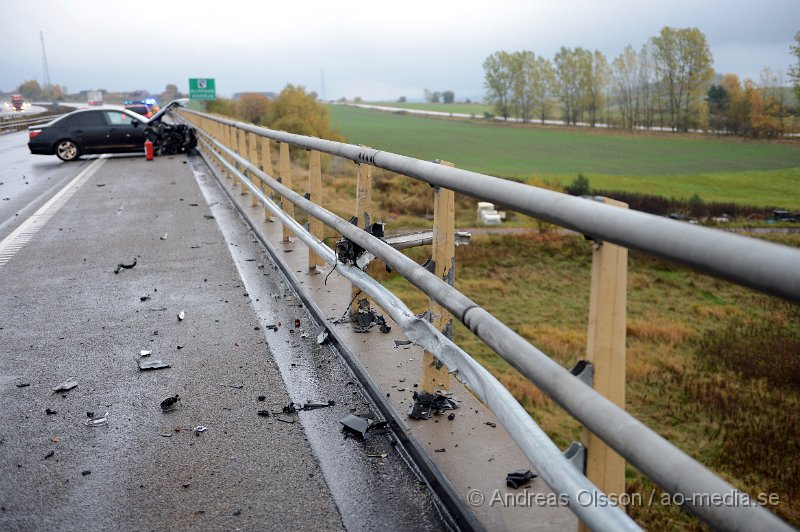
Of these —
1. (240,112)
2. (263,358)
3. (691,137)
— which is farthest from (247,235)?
(240,112)

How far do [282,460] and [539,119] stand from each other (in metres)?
166

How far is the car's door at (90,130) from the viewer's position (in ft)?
90.8

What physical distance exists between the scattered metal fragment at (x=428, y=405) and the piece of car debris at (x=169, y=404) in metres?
1.44

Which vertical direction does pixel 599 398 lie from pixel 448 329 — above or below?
above

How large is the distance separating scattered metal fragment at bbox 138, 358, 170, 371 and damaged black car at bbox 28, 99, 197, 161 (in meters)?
23.3

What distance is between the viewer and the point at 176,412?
4477 mm

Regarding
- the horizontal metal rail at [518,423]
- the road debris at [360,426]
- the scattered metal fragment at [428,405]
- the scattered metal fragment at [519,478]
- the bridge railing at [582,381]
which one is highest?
the bridge railing at [582,381]

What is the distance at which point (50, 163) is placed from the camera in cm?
2669

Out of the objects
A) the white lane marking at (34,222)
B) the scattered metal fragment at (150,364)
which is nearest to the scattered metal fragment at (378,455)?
the scattered metal fragment at (150,364)

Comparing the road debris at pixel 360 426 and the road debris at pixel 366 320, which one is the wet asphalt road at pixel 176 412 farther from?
the road debris at pixel 366 320

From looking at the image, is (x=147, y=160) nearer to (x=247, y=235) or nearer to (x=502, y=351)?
(x=247, y=235)

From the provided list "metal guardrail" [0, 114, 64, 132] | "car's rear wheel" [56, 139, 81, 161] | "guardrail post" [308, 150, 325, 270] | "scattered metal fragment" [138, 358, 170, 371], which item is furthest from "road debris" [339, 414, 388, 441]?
"metal guardrail" [0, 114, 64, 132]

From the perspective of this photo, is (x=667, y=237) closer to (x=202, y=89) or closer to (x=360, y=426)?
(x=360, y=426)

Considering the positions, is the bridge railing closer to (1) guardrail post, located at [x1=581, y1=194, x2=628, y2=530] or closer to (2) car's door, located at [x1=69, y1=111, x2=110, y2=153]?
(1) guardrail post, located at [x1=581, y1=194, x2=628, y2=530]
